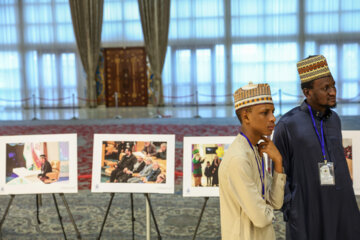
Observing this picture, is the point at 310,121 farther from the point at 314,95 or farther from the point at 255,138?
the point at 255,138

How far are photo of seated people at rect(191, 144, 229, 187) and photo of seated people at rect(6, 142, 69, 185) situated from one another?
130 cm

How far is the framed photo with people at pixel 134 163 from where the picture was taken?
3797mm

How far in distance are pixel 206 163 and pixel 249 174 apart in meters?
1.64

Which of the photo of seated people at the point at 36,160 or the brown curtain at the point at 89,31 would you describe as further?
the brown curtain at the point at 89,31

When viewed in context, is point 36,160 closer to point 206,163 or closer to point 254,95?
point 206,163

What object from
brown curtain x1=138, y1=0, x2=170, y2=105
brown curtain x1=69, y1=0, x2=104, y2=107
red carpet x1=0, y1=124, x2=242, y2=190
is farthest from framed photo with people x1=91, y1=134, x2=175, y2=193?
brown curtain x1=69, y1=0, x2=104, y2=107

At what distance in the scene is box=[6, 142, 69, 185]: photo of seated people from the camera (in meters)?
3.99

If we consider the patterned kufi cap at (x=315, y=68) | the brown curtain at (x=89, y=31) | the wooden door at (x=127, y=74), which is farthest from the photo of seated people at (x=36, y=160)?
the wooden door at (x=127, y=74)

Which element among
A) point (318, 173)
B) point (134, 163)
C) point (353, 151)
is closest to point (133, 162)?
point (134, 163)

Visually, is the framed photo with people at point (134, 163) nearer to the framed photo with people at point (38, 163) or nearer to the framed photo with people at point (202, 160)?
the framed photo with people at point (202, 160)

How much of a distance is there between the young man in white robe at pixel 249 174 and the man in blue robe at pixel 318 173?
54 centimetres

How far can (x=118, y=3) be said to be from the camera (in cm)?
2008

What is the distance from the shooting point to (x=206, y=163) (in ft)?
12.4

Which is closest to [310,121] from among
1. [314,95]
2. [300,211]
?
[314,95]
